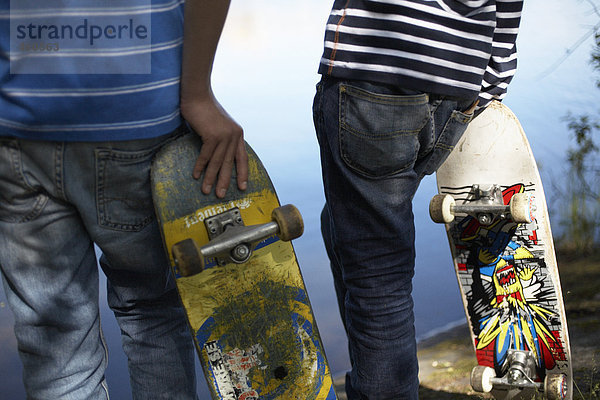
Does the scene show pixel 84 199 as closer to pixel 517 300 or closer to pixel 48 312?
pixel 48 312

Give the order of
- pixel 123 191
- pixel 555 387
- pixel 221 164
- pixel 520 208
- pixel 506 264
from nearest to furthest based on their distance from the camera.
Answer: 1. pixel 123 191
2. pixel 221 164
3. pixel 520 208
4. pixel 555 387
5. pixel 506 264

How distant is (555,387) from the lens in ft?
6.55

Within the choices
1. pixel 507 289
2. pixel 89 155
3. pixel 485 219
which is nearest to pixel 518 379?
pixel 507 289

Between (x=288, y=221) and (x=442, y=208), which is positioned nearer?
(x=288, y=221)

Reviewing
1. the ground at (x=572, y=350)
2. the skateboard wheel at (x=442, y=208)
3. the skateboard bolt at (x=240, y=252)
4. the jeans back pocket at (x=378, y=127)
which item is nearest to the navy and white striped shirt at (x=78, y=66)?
the skateboard bolt at (x=240, y=252)

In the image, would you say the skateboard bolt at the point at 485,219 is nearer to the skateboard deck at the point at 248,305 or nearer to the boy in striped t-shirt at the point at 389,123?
the boy in striped t-shirt at the point at 389,123

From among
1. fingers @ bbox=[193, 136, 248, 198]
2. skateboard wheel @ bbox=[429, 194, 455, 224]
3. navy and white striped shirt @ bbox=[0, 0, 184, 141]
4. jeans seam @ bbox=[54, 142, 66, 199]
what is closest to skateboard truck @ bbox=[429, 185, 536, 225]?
skateboard wheel @ bbox=[429, 194, 455, 224]

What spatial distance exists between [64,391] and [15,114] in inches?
25.6

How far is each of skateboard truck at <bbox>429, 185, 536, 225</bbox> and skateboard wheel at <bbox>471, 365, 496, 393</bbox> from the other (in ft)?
1.60

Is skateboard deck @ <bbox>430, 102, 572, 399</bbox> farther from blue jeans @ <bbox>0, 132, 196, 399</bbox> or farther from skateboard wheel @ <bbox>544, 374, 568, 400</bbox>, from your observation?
blue jeans @ <bbox>0, 132, 196, 399</bbox>

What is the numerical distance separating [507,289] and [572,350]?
110 cm

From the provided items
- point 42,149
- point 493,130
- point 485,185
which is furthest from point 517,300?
point 42,149

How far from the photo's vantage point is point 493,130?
6.83ft

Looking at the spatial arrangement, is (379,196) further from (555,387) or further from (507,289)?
(555,387)
